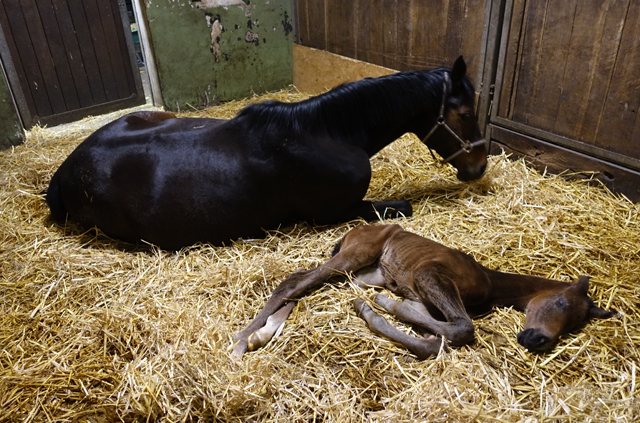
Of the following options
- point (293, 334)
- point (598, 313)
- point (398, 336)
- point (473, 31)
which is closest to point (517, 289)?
point (598, 313)

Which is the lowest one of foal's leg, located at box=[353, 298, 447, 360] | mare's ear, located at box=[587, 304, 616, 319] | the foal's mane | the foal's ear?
foal's leg, located at box=[353, 298, 447, 360]

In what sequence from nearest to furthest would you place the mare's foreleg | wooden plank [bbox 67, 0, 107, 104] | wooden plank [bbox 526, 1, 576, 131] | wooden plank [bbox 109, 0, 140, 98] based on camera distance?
→ the mare's foreleg < wooden plank [bbox 526, 1, 576, 131] < wooden plank [bbox 67, 0, 107, 104] < wooden plank [bbox 109, 0, 140, 98]

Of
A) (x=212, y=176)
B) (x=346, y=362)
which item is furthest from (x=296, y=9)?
(x=346, y=362)

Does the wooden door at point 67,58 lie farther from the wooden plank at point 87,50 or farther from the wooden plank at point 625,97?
the wooden plank at point 625,97

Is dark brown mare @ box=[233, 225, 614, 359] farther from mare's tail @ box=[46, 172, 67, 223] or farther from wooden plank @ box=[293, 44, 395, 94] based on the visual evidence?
wooden plank @ box=[293, 44, 395, 94]

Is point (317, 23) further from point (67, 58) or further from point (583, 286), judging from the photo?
point (583, 286)

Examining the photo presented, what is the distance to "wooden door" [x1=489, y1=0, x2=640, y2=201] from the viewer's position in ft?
10.0

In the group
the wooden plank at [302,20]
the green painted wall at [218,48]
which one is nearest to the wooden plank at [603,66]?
the wooden plank at [302,20]

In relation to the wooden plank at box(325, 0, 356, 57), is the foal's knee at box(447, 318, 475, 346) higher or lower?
lower

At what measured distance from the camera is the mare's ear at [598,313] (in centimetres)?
208

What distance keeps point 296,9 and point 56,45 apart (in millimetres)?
3399

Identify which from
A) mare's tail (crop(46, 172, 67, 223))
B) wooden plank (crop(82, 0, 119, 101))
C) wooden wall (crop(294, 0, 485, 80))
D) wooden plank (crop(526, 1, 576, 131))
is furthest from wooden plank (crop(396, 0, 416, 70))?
wooden plank (crop(82, 0, 119, 101))

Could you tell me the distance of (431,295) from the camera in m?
2.12

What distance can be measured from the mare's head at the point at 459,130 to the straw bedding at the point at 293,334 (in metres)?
0.28
